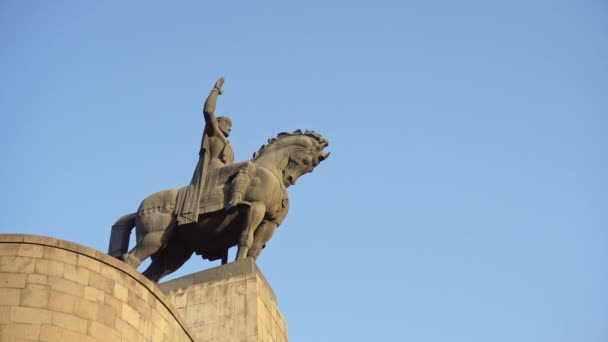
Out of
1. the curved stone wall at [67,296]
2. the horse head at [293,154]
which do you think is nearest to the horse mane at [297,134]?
the horse head at [293,154]

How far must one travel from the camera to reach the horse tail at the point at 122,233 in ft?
70.5

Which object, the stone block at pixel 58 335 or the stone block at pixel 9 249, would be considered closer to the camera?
the stone block at pixel 58 335

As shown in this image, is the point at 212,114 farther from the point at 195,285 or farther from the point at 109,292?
the point at 109,292

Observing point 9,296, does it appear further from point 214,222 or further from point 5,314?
point 214,222

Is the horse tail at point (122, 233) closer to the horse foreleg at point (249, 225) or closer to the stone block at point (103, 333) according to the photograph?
the horse foreleg at point (249, 225)

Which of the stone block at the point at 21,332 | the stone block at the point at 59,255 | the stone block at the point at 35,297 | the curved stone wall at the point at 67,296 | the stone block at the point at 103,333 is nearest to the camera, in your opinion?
the stone block at the point at 21,332

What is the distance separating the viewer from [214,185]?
70.8 feet

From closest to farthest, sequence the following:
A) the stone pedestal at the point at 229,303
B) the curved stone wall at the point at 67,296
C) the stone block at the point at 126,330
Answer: the curved stone wall at the point at 67,296
the stone block at the point at 126,330
the stone pedestal at the point at 229,303

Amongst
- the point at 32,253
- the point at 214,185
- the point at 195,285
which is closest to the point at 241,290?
the point at 195,285

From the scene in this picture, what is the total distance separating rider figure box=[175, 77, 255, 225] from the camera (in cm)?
2111

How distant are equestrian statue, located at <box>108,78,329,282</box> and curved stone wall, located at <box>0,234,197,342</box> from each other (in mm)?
A: 4773

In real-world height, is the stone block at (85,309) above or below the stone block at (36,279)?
below

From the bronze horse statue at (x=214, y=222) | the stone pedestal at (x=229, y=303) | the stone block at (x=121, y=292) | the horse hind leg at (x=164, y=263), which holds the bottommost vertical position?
the stone block at (x=121, y=292)

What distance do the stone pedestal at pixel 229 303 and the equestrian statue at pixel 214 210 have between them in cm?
72
